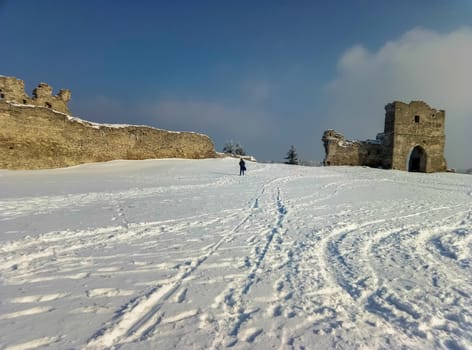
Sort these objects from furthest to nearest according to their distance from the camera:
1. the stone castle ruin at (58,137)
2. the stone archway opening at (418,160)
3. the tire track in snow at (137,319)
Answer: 1. the stone archway opening at (418,160)
2. the stone castle ruin at (58,137)
3. the tire track in snow at (137,319)

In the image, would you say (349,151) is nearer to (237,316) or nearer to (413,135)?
(413,135)

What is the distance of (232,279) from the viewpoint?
3055 millimetres

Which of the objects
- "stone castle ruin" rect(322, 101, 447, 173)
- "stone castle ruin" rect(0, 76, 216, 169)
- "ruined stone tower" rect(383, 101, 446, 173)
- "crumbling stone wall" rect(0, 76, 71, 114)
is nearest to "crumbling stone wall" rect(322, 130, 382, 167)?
"stone castle ruin" rect(322, 101, 447, 173)

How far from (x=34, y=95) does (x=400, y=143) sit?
26.2 meters

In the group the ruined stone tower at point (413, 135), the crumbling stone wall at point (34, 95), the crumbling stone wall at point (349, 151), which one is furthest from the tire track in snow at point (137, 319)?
the ruined stone tower at point (413, 135)

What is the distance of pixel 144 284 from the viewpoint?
9.48 ft

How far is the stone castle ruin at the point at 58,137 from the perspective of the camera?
46.1 feet

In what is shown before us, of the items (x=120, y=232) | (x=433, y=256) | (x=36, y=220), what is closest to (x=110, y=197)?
(x=36, y=220)

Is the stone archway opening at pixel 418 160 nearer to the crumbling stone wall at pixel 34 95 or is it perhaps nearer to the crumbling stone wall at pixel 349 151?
the crumbling stone wall at pixel 349 151

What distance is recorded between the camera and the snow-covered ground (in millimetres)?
2129

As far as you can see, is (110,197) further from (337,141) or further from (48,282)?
(337,141)

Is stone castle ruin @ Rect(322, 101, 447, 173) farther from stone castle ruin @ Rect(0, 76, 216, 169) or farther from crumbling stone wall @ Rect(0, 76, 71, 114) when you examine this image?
crumbling stone wall @ Rect(0, 76, 71, 114)

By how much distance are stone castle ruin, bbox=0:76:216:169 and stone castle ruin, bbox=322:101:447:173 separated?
12510 mm

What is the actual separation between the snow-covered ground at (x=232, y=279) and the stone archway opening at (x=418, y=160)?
2184cm
